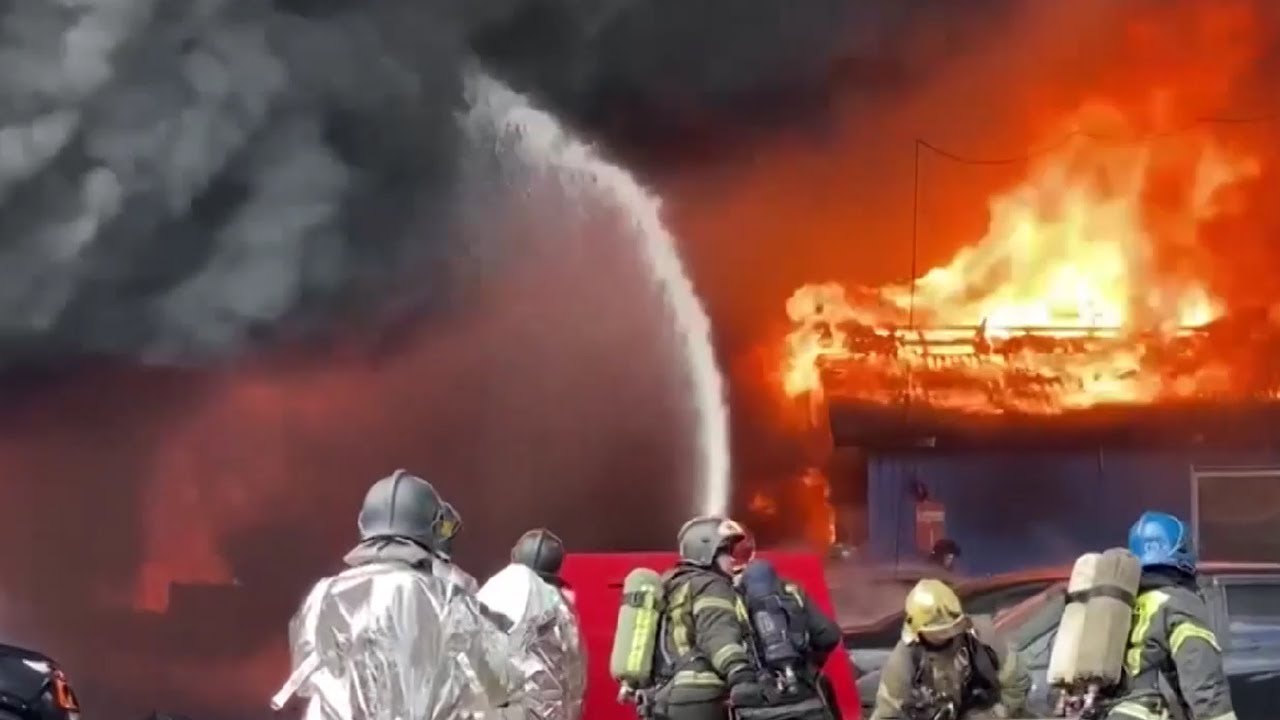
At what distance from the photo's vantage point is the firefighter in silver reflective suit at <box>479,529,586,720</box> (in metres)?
6.23

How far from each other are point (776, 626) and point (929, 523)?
5311 mm

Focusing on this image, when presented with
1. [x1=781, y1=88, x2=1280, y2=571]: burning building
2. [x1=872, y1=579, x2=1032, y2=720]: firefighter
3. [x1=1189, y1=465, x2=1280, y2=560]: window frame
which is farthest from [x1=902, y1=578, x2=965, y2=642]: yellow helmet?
[x1=1189, y1=465, x2=1280, y2=560]: window frame

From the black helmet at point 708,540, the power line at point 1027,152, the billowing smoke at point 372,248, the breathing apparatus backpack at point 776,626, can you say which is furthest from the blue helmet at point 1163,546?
the power line at point 1027,152

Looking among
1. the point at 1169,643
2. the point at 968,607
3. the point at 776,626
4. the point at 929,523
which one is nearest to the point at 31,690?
the point at 776,626

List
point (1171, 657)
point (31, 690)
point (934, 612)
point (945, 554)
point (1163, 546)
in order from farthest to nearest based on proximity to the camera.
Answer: point (945, 554)
point (31, 690)
point (934, 612)
point (1163, 546)
point (1171, 657)

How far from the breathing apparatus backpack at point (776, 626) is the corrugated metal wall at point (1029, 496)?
505 cm

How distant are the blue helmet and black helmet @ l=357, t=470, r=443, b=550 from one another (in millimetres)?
2081

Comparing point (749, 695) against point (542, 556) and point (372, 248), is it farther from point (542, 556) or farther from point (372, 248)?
point (372, 248)

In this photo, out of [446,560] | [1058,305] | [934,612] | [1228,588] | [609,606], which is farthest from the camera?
[1058,305]

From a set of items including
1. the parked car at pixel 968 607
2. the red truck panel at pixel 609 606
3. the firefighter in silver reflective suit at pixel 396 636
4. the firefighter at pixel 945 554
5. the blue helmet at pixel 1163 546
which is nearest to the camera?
the firefighter in silver reflective suit at pixel 396 636

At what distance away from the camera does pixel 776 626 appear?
18.0 ft

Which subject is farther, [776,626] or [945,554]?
[945,554]

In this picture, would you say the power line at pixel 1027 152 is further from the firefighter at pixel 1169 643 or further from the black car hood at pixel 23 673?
the firefighter at pixel 1169 643

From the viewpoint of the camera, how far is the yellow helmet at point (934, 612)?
4988mm
